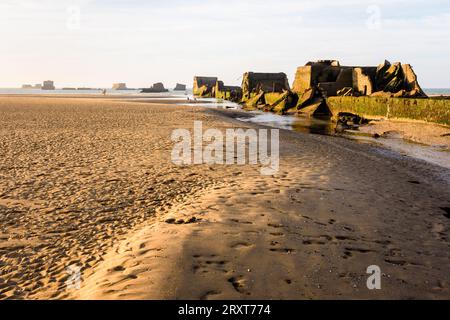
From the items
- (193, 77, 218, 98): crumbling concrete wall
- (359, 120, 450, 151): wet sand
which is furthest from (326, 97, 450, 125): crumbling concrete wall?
(193, 77, 218, 98): crumbling concrete wall

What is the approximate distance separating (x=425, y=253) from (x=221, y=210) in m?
3.25

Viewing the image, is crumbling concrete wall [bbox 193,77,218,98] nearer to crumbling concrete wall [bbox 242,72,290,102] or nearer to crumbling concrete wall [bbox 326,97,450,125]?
crumbling concrete wall [bbox 242,72,290,102]

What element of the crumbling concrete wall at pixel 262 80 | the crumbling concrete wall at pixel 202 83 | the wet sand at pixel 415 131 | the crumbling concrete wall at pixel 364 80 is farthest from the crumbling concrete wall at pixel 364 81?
the crumbling concrete wall at pixel 202 83

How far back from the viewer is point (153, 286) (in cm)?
367

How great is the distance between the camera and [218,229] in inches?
207

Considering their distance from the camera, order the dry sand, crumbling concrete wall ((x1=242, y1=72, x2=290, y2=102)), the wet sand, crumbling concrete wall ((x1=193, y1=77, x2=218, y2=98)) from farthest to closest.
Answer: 1. crumbling concrete wall ((x1=193, y1=77, x2=218, y2=98))
2. crumbling concrete wall ((x1=242, y1=72, x2=290, y2=102))
3. the wet sand
4. the dry sand

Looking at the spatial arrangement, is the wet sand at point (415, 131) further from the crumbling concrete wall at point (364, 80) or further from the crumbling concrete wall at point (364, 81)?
the crumbling concrete wall at point (364, 81)

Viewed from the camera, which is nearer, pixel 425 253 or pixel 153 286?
pixel 153 286

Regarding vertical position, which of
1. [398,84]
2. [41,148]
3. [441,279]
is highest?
[398,84]

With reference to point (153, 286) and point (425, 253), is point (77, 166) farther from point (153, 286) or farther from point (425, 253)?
point (425, 253)

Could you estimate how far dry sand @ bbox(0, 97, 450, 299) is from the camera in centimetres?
381

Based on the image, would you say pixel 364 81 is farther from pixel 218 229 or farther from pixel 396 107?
pixel 218 229

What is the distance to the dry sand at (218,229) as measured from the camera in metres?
3.81
